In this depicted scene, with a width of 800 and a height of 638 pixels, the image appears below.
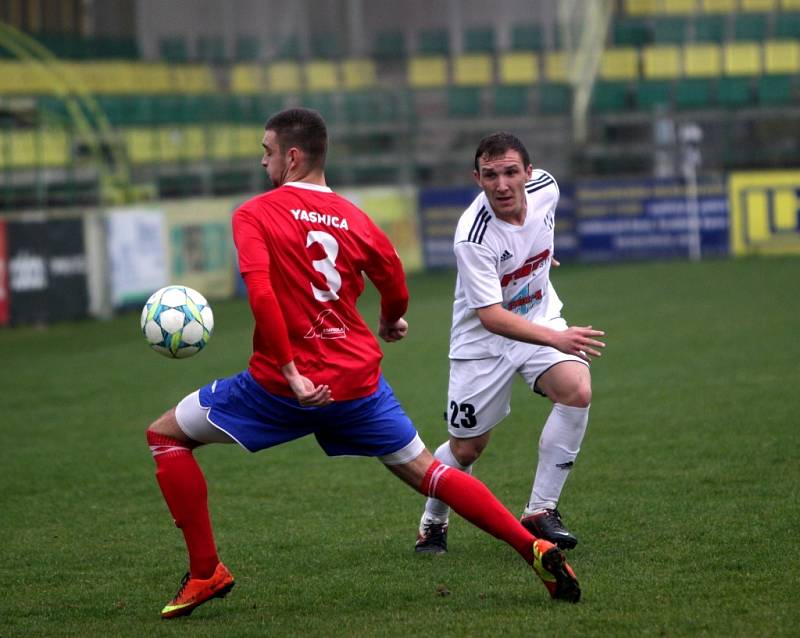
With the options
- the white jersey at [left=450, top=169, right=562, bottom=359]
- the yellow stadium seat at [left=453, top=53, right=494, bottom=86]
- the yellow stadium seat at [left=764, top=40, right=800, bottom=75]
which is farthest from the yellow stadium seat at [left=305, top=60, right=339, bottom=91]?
the white jersey at [left=450, top=169, right=562, bottom=359]

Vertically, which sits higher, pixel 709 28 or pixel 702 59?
pixel 709 28

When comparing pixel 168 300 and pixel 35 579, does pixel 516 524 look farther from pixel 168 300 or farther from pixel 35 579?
pixel 35 579

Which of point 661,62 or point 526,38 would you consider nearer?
point 661,62

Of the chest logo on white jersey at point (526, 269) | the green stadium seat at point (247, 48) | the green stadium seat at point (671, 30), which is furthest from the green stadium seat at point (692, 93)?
the chest logo on white jersey at point (526, 269)

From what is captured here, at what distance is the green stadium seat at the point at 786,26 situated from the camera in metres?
33.1

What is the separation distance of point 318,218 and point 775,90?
27992 millimetres

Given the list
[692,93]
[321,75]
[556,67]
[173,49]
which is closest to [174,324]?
[321,75]

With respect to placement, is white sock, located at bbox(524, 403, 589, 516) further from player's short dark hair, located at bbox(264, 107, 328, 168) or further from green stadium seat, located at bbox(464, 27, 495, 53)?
green stadium seat, located at bbox(464, 27, 495, 53)

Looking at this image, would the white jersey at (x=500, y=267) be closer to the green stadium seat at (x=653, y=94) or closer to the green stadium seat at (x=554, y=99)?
the green stadium seat at (x=554, y=99)

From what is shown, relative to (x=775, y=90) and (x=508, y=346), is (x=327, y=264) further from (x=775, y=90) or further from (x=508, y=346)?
(x=775, y=90)

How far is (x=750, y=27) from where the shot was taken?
33.2 m

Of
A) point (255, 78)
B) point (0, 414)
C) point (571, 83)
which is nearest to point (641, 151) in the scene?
point (571, 83)

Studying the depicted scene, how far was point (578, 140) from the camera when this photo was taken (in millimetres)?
29984

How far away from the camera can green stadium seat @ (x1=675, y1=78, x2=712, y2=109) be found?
31.2 metres
